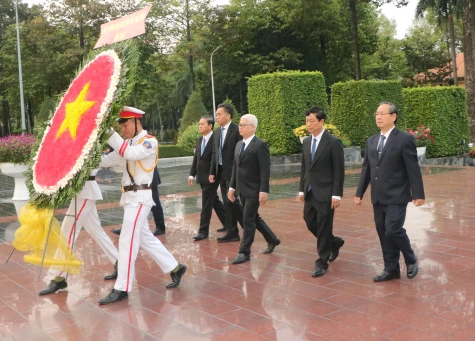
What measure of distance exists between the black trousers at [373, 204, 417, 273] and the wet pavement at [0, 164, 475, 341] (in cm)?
20

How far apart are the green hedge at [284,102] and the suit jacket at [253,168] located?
12237mm

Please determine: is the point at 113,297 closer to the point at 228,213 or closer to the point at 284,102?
the point at 228,213

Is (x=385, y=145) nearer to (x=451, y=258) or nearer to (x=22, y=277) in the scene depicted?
(x=451, y=258)

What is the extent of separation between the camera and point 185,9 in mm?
39562

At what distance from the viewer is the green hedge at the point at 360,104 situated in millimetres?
19422

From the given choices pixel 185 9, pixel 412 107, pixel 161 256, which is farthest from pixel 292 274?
pixel 185 9

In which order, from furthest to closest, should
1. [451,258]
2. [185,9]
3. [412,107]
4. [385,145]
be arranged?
[185,9], [412,107], [451,258], [385,145]

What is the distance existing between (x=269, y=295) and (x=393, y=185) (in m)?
1.53

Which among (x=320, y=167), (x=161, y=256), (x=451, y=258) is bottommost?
(x=451, y=258)

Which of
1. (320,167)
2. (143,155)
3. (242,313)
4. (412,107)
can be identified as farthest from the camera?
(412,107)

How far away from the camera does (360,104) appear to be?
19.4m

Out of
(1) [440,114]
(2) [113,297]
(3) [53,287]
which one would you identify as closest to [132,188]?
(2) [113,297]

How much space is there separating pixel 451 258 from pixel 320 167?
5.93 ft

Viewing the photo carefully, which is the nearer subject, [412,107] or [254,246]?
[254,246]
